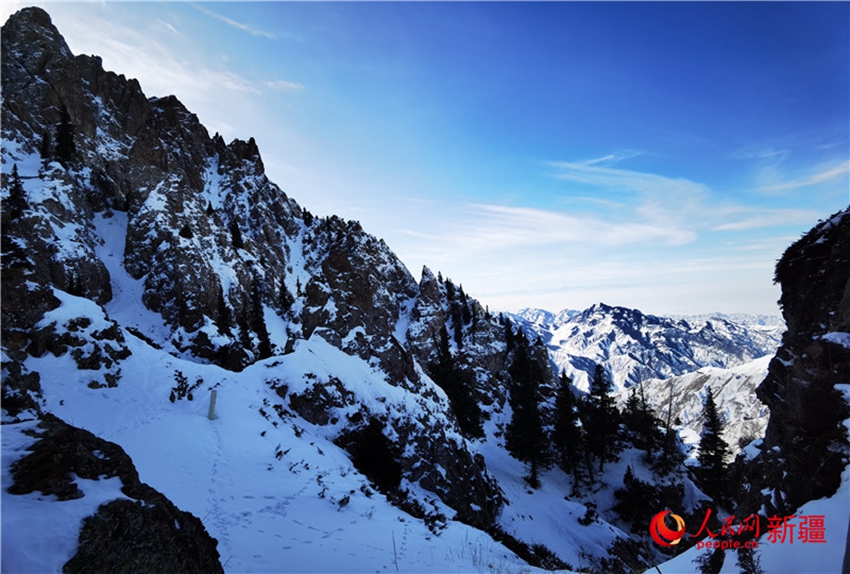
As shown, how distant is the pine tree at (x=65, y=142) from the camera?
165 ft

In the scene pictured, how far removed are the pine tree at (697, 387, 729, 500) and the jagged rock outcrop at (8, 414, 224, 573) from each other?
43052 millimetres

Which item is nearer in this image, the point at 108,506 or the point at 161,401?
the point at 108,506

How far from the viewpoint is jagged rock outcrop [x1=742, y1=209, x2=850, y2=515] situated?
7.64 meters

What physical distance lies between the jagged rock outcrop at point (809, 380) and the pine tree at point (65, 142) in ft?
239

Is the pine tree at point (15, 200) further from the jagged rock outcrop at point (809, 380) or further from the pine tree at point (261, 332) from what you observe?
the jagged rock outcrop at point (809, 380)

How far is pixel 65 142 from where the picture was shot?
166 ft

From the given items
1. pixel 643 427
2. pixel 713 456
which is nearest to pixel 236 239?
pixel 643 427

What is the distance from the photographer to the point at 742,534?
24.5ft

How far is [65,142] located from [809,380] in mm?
74775

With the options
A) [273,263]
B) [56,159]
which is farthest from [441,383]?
[56,159]

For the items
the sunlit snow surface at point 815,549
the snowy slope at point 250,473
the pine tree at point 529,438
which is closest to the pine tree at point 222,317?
the snowy slope at point 250,473

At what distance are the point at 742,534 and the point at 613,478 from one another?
3747 cm

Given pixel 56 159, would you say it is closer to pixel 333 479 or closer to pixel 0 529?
pixel 333 479

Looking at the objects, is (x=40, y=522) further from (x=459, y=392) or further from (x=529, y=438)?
(x=459, y=392)
